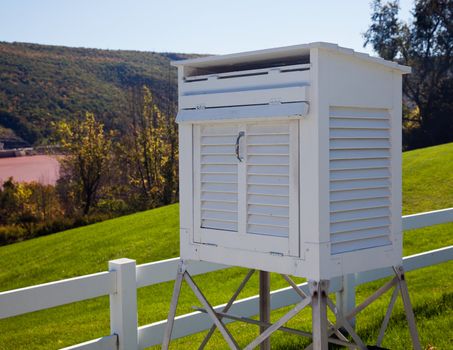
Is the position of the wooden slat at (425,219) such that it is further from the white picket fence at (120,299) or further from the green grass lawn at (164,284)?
the white picket fence at (120,299)

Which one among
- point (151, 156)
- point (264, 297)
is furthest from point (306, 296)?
point (151, 156)

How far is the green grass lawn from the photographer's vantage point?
21.1ft

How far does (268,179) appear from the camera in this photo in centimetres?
346

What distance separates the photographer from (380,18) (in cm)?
3950

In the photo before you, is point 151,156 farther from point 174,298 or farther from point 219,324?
point 219,324

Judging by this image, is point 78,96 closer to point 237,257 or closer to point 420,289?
point 420,289

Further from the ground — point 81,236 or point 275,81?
point 275,81

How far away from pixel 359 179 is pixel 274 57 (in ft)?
2.69

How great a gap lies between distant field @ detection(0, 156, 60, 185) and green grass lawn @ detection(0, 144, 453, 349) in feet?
93.5

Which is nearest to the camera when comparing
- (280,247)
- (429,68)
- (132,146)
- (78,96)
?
(280,247)

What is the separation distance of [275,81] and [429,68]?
37.9 metres

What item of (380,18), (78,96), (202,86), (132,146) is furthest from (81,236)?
(78,96)

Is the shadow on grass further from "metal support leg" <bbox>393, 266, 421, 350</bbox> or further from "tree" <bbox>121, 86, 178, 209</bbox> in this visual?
"tree" <bbox>121, 86, 178, 209</bbox>

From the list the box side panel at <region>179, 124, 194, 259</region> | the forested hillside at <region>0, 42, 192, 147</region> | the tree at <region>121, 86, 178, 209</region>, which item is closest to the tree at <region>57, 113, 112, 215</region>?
the tree at <region>121, 86, 178, 209</region>
